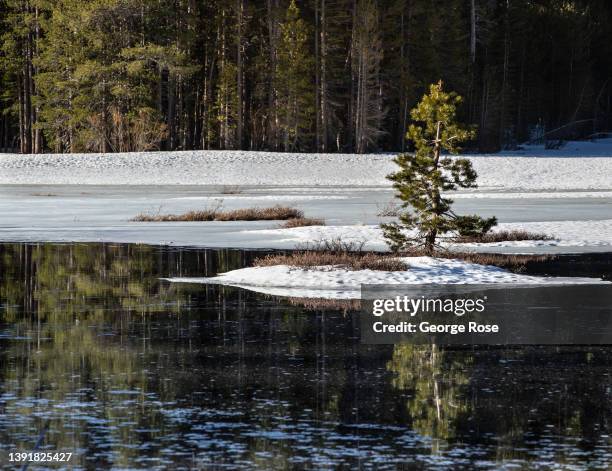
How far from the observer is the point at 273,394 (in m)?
9.19

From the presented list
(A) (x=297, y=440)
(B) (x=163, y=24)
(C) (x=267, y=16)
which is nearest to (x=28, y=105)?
(B) (x=163, y=24)

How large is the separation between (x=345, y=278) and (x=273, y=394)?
702 cm

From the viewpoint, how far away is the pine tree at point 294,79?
62.3m

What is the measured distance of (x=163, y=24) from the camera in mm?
63688

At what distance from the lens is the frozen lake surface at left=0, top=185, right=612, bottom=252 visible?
24.0 meters

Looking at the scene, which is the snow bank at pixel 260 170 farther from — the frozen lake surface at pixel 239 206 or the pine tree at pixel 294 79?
the pine tree at pixel 294 79

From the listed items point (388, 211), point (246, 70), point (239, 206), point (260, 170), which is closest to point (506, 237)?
point (388, 211)

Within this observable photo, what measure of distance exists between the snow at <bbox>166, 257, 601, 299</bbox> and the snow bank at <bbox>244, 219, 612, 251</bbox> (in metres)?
4.38

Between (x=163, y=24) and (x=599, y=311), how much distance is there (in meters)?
52.7

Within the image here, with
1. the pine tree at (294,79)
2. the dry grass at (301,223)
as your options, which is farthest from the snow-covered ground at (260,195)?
the pine tree at (294,79)

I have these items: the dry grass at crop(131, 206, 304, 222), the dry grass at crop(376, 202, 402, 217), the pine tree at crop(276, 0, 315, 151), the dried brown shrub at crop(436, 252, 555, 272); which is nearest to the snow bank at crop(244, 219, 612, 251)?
the dried brown shrub at crop(436, 252, 555, 272)

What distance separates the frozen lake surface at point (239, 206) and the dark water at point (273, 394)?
978 centimetres

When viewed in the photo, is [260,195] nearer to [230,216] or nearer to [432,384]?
[230,216]

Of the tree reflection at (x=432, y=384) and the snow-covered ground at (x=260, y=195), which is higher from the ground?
the snow-covered ground at (x=260, y=195)
